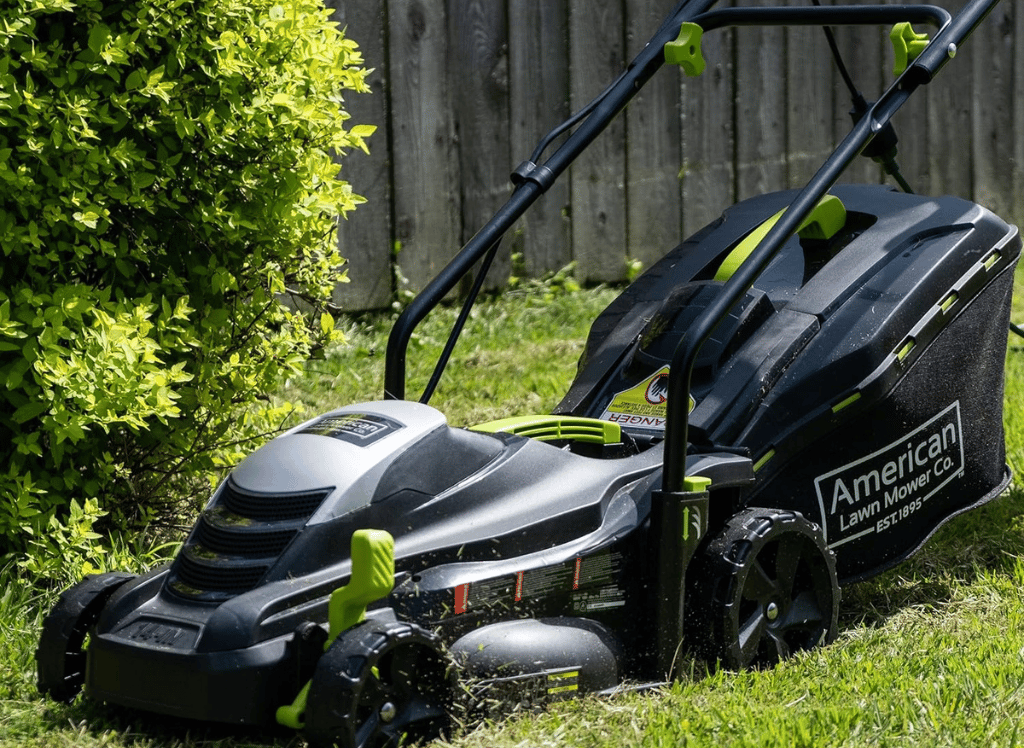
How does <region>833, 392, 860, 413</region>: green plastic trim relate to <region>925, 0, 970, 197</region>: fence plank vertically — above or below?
below

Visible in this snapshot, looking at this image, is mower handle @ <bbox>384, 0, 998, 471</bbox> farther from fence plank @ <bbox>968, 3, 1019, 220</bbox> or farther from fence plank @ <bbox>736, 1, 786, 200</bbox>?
fence plank @ <bbox>968, 3, 1019, 220</bbox>

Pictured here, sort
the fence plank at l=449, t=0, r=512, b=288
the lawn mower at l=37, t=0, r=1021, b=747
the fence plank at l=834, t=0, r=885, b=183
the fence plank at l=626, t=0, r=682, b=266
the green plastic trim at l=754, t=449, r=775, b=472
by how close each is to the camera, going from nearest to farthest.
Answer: the lawn mower at l=37, t=0, r=1021, b=747, the green plastic trim at l=754, t=449, r=775, b=472, the fence plank at l=449, t=0, r=512, b=288, the fence plank at l=626, t=0, r=682, b=266, the fence plank at l=834, t=0, r=885, b=183

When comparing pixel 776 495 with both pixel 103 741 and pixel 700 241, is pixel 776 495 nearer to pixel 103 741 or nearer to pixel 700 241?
pixel 700 241

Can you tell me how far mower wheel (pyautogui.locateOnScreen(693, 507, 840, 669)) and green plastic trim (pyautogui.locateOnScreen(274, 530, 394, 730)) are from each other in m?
0.67

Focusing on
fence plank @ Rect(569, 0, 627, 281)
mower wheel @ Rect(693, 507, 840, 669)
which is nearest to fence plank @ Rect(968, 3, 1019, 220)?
fence plank @ Rect(569, 0, 627, 281)

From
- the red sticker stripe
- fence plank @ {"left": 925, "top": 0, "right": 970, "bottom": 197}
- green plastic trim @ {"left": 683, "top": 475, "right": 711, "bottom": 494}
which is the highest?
fence plank @ {"left": 925, "top": 0, "right": 970, "bottom": 197}

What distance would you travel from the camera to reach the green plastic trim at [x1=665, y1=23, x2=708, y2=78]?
316 cm

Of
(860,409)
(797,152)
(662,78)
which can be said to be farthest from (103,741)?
(797,152)

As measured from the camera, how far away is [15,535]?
3025 mm

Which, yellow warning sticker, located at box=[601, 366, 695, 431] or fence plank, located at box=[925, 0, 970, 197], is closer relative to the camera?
yellow warning sticker, located at box=[601, 366, 695, 431]

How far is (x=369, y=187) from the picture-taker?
539cm

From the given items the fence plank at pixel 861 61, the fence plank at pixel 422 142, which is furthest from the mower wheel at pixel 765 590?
the fence plank at pixel 861 61

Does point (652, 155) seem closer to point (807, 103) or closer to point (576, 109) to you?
point (576, 109)

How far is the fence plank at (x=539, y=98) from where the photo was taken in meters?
5.74
